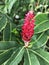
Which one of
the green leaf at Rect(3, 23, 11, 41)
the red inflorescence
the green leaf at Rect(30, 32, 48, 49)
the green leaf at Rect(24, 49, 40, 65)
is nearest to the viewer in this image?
the red inflorescence

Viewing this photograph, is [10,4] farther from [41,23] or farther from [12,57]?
[12,57]

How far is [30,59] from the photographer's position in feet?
6.46

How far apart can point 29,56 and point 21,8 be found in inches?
27.2

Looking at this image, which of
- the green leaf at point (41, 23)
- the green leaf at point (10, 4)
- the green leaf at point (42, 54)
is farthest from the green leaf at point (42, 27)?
the green leaf at point (10, 4)

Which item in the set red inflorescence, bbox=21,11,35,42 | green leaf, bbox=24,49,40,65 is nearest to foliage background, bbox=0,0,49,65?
green leaf, bbox=24,49,40,65

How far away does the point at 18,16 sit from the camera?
2494mm

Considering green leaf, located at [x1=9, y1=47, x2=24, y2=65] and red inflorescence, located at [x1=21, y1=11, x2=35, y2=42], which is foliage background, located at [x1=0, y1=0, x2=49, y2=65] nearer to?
green leaf, located at [x1=9, y1=47, x2=24, y2=65]

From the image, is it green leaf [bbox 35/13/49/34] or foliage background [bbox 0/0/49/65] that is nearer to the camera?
foliage background [bbox 0/0/49/65]

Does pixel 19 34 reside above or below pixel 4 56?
above

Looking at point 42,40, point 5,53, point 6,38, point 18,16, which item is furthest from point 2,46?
point 18,16

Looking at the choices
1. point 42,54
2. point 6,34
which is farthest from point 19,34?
point 42,54

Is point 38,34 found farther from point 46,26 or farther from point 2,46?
point 2,46

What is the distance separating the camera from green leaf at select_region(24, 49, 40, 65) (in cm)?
195

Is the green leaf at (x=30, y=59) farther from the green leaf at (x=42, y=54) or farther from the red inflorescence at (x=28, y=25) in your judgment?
the red inflorescence at (x=28, y=25)
